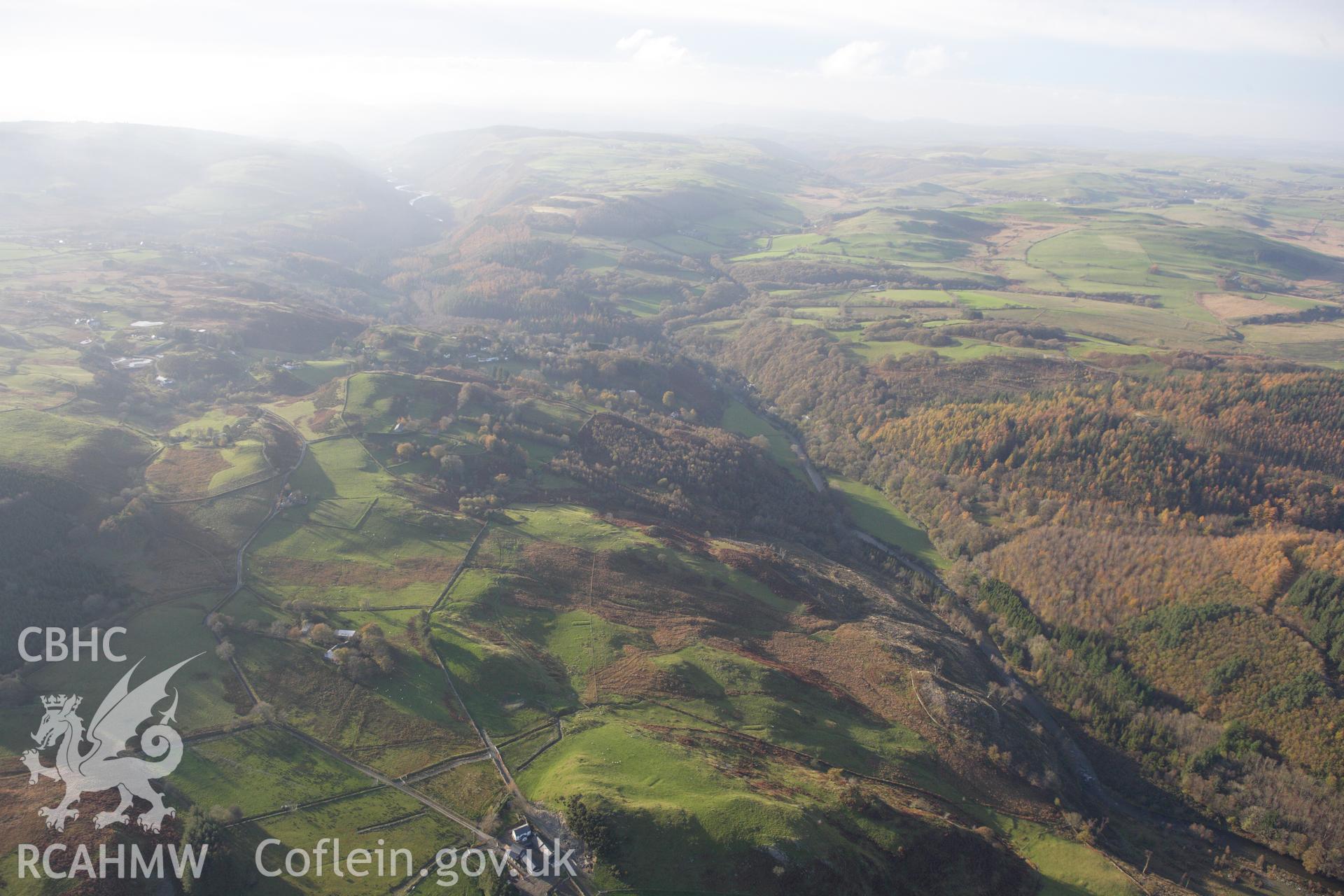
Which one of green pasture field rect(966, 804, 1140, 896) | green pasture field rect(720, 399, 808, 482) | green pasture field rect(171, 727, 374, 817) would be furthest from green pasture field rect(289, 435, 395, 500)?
green pasture field rect(966, 804, 1140, 896)

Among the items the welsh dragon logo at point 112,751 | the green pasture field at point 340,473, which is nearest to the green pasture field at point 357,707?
the welsh dragon logo at point 112,751

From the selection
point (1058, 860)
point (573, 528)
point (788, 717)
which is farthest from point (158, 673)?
point (1058, 860)

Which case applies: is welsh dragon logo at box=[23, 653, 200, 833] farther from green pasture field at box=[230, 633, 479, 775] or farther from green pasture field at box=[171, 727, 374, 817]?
green pasture field at box=[230, 633, 479, 775]

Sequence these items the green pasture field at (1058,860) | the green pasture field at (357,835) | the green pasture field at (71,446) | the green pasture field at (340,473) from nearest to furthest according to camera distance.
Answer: the green pasture field at (357,835), the green pasture field at (1058,860), the green pasture field at (71,446), the green pasture field at (340,473)

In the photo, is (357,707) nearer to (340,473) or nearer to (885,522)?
(340,473)

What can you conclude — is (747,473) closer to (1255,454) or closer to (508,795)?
(508,795)

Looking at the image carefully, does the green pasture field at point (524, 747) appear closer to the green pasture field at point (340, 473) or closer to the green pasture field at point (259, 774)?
the green pasture field at point (259, 774)

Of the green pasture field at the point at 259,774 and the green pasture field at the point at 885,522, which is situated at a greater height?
the green pasture field at the point at 259,774

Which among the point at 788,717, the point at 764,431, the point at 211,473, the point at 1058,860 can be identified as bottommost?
the point at 1058,860
